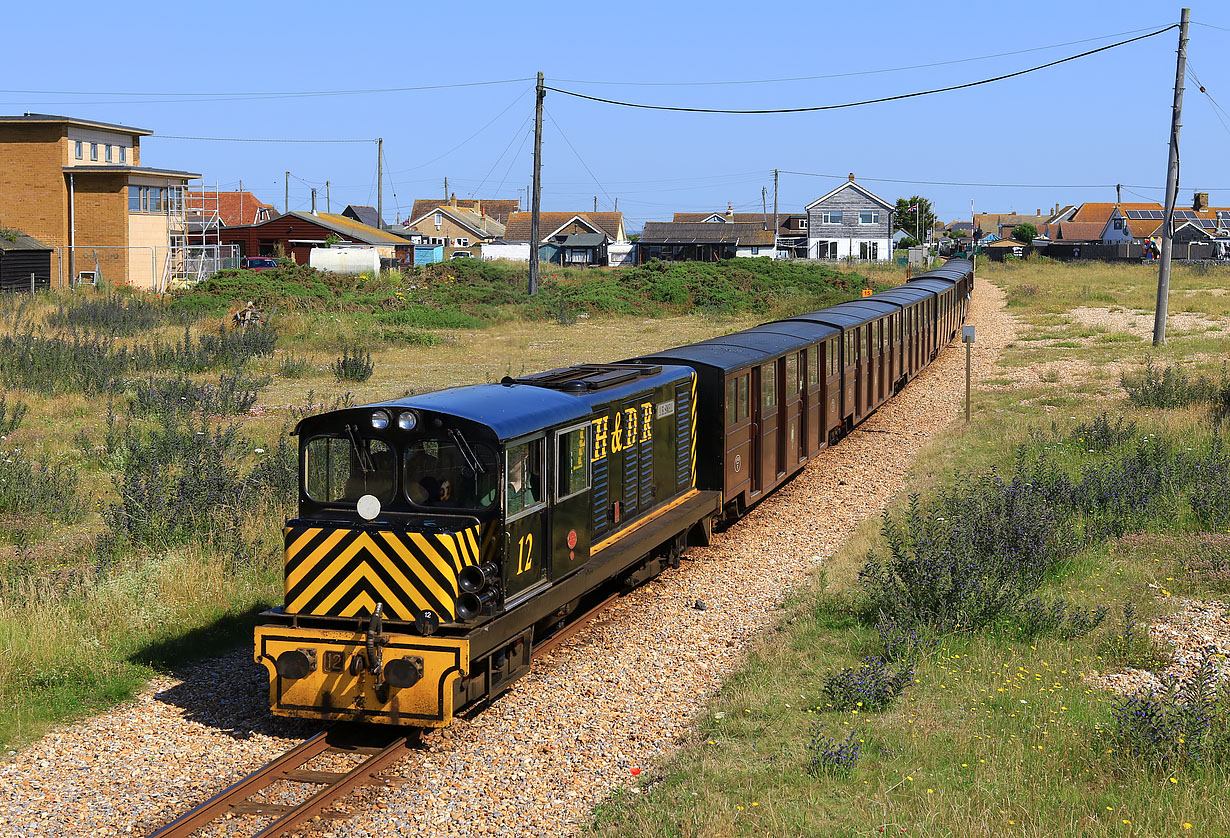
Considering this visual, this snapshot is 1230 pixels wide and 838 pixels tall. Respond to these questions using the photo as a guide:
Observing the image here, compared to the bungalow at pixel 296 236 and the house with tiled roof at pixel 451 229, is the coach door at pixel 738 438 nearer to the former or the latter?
the bungalow at pixel 296 236

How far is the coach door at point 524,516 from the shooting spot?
899cm

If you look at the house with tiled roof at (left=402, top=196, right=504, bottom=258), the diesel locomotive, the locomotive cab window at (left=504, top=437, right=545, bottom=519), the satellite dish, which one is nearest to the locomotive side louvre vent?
the diesel locomotive

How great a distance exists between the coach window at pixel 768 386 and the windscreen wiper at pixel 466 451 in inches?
314

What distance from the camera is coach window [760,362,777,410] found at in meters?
16.1

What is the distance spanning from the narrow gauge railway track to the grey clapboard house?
90588 millimetres

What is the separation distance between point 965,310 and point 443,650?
4751 cm

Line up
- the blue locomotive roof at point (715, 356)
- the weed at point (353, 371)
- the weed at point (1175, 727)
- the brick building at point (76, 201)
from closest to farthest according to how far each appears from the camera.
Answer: the weed at point (1175, 727)
the blue locomotive roof at point (715, 356)
the weed at point (353, 371)
the brick building at point (76, 201)

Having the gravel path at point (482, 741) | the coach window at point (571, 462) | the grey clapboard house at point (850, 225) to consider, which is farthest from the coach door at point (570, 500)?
the grey clapboard house at point (850, 225)

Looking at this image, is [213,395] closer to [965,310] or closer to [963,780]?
[963,780]

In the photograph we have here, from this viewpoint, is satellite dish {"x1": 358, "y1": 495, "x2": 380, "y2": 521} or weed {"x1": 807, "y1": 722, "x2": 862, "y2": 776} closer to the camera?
weed {"x1": 807, "y1": 722, "x2": 862, "y2": 776}

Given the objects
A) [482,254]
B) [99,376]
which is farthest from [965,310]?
[482,254]

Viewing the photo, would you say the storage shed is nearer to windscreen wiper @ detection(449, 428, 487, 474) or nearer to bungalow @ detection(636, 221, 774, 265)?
windscreen wiper @ detection(449, 428, 487, 474)

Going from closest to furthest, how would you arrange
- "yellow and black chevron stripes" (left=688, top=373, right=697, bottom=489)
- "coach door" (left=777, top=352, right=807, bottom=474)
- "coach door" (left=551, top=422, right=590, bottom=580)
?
1. "coach door" (left=551, top=422, right=590, bottom=580)
2. "yellow and black chevron stripes" (left=688, top=373, right=697, bottom=489)
3. "coach door" (left=777, top=352, right=807, bottom=474)

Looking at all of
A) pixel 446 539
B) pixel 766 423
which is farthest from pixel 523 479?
pixel 766 423
